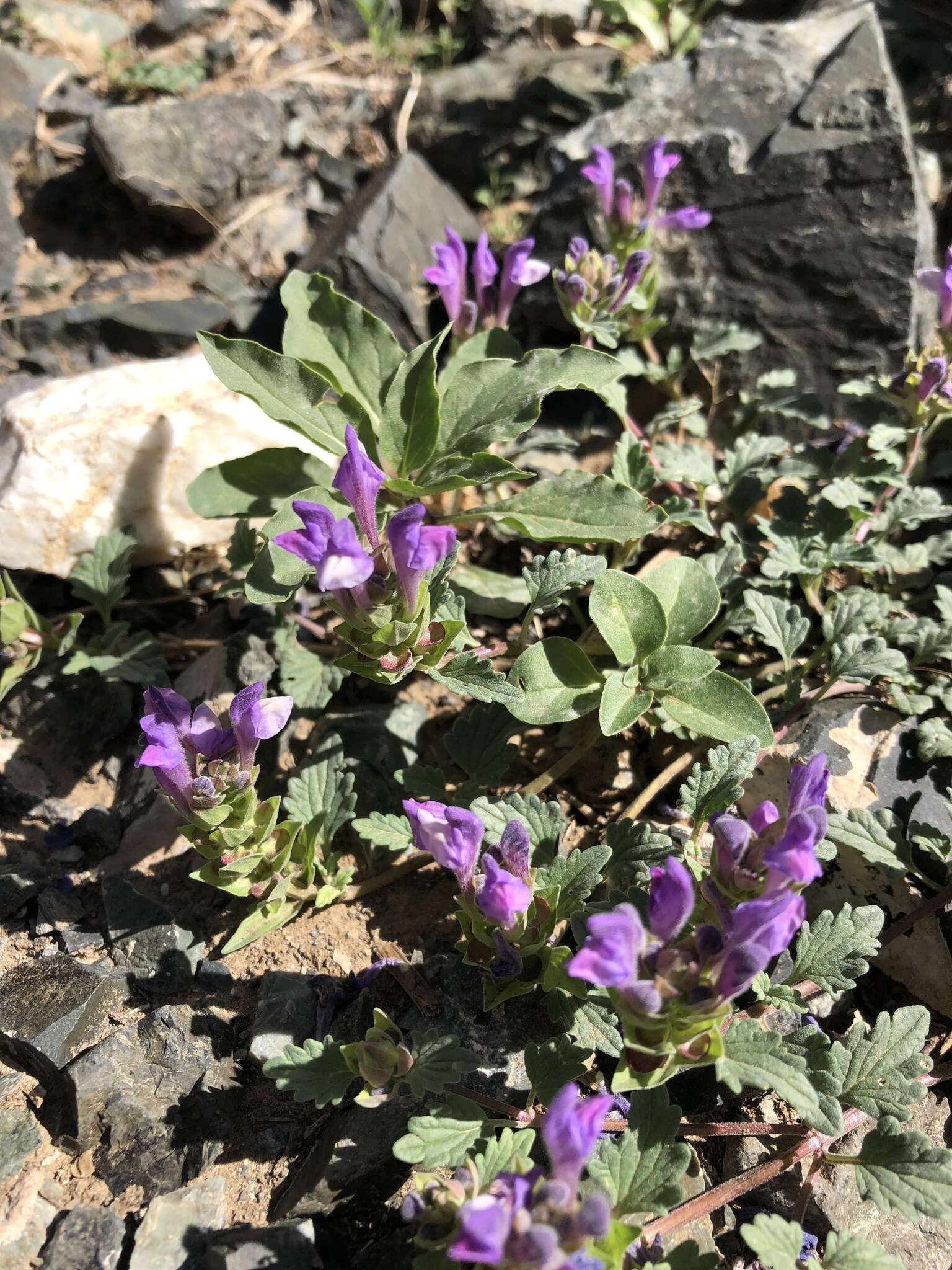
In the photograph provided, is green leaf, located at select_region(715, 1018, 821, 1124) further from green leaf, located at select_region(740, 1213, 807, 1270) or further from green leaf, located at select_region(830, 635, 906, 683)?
green leaf, located at select_region(830, 635, 906, 683)

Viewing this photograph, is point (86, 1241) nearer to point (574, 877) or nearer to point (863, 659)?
point (574, 877)

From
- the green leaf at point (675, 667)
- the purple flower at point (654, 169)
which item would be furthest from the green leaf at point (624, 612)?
the purple flower at point (654, 169)

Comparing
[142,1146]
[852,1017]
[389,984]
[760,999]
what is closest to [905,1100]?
[760,999]

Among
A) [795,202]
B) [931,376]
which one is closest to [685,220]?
[795,202]

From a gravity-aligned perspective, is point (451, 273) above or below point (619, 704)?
above

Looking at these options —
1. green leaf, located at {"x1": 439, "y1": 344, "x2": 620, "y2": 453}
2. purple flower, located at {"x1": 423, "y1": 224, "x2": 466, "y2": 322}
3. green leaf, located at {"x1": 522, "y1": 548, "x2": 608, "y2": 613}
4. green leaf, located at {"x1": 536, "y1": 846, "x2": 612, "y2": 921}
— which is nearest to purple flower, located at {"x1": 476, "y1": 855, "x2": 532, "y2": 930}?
green leaf, located at {"x1": 536, "y1": 846, "x2": 612, "y2": 921}

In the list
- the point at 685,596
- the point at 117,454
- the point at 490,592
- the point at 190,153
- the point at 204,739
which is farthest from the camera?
the point at 190,153

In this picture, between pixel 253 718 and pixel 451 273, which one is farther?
pixel 451 273
